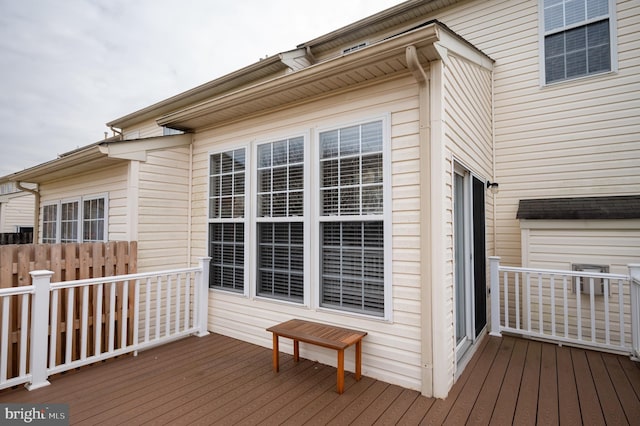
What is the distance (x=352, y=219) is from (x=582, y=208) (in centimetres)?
338

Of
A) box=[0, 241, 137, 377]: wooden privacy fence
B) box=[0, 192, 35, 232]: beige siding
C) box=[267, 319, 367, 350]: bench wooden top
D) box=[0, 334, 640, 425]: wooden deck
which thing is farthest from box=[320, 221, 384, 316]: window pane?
box=[0, 192, 35, 232]: beige siding

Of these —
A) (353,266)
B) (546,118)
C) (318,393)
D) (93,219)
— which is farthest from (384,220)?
(93,219)

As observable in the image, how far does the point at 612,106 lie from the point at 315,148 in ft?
14.3

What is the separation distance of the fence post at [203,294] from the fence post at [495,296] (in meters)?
4.06

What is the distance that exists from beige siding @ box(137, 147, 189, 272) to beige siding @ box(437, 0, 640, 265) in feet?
16.8

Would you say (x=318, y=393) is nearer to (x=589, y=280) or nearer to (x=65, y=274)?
(x=65, y=274)

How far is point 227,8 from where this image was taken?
8.27 m

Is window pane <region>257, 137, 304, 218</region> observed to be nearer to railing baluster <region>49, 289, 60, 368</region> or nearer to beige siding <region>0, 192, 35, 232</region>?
railing baluster <region>49, 289, 60, 368</region>

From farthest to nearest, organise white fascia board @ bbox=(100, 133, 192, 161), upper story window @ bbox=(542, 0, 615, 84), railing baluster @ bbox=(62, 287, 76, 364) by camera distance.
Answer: upper story window @ bbox=(542, 0, 615, 84) → white fascia board @ bbox=(100, 133, 192, 161) → railing baluster @ bbox=(62, 287, 76, 364)

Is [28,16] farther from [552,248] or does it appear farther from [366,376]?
[552,248]

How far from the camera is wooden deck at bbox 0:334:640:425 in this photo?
7.72 feet

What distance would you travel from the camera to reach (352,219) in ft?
10.6

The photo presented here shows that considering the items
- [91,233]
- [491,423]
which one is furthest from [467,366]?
[91,233]

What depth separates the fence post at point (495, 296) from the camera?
4375 mm
